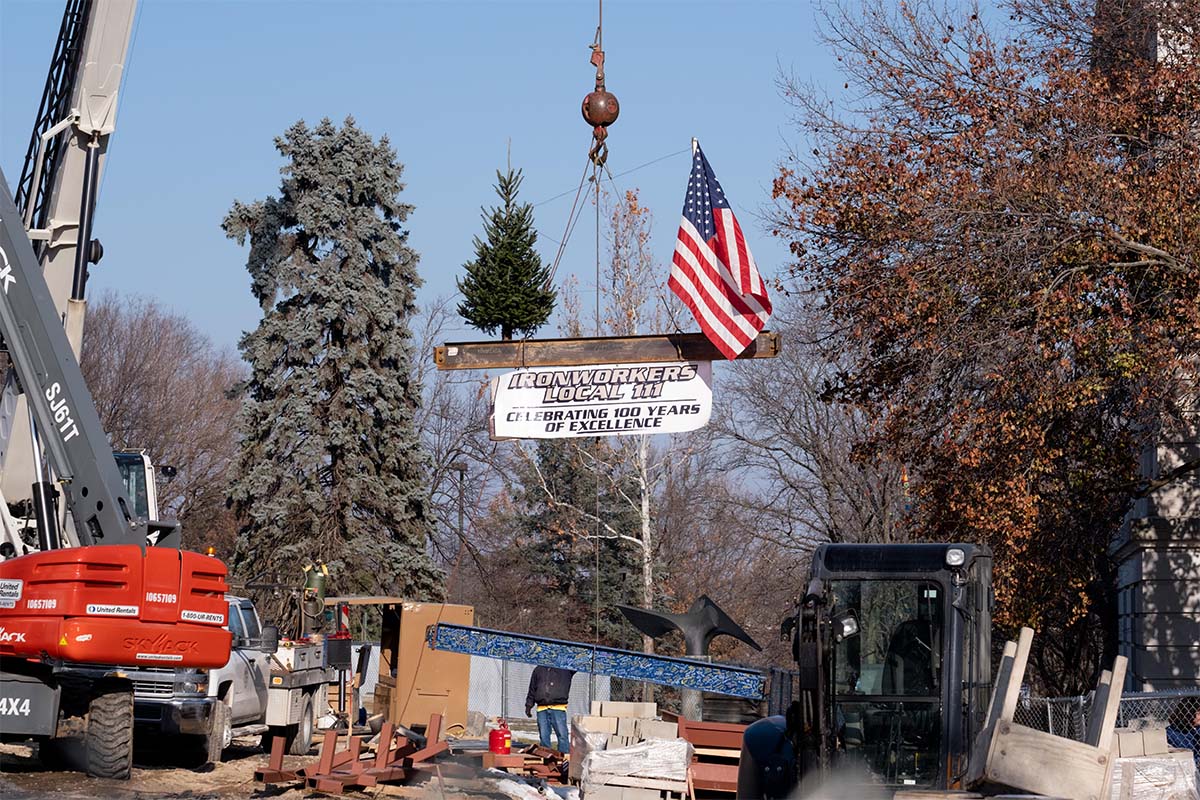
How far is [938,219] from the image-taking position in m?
17.4

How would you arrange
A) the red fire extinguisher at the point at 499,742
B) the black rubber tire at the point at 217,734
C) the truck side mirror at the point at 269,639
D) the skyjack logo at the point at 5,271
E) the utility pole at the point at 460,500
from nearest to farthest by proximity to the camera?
the skyjack logo at the point at 5,271 → the black rubber tire at the point at 217,734 → the truck side mirror at the point at 269,639 → the red fire extinguisher at the point at 499,742 → the utility pole at the point at 460,500

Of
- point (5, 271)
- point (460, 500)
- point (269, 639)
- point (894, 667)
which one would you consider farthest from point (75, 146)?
point (460, 500)

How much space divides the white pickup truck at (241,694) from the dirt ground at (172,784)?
1.44 ft

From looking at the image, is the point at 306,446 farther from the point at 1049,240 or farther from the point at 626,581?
the point at 1049,240

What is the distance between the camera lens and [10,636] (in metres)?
13.0

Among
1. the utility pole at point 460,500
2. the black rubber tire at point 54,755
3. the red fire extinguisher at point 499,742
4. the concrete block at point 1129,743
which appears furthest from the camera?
the utility pole at point 460,500

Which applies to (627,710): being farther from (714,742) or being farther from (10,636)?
(10,636)

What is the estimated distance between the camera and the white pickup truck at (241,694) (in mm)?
16672

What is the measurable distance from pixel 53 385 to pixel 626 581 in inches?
1143

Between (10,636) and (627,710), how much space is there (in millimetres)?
6229

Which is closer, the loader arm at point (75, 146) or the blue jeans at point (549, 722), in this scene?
the loader arm at point (75, 146)

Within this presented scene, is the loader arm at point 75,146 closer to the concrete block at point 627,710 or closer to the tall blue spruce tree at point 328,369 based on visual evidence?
the concrete block at point 627,710

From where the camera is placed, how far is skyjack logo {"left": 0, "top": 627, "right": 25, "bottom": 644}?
42.3 feet

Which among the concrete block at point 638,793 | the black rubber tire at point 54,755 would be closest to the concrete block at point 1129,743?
the concrete block at point 638,793
